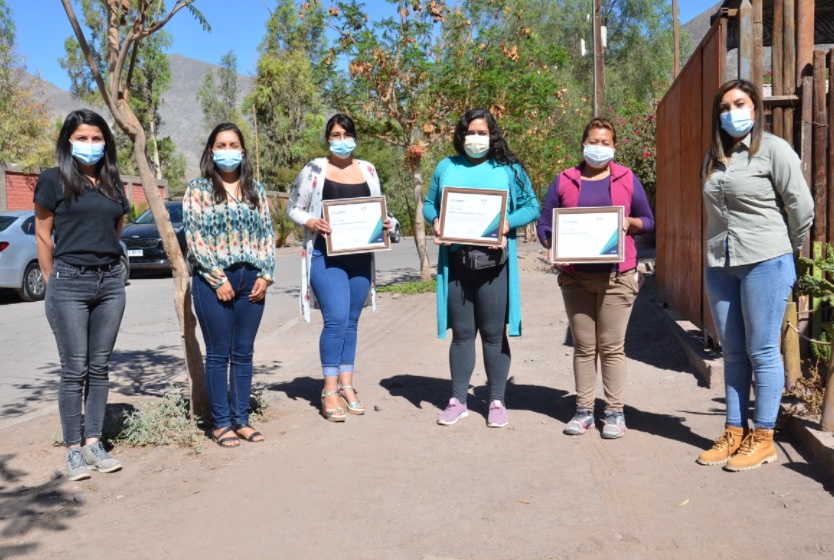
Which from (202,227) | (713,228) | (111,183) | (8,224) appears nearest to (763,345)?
(713,228)

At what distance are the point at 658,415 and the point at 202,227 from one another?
3408 millimetres

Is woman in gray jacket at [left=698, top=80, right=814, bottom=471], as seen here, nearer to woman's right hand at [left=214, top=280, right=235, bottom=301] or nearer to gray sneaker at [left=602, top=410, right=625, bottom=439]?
gray sneaker at [left=602, top=410, right=625, bottom=439]

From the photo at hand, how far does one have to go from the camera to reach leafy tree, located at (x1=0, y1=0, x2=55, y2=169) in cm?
3866

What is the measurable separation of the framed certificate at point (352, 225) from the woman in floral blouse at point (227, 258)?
1.69ft

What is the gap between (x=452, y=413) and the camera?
6074mm

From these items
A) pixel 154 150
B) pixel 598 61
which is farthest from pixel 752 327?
pixel 154 150

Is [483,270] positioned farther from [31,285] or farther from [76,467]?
[31,285]

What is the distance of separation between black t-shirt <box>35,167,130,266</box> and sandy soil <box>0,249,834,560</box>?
1304mm

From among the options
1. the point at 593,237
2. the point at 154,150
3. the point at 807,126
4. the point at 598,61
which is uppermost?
the point at 154,150

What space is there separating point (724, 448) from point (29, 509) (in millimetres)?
3861

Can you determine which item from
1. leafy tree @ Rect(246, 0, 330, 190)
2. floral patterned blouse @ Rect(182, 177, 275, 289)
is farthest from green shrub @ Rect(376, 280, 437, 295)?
leafy tree @ Rect(246, 0, 330, 190)

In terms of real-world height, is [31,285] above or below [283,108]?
below

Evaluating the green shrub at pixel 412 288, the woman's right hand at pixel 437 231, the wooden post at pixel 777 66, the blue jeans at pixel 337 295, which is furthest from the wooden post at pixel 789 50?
the green shrub at pixel 412 288

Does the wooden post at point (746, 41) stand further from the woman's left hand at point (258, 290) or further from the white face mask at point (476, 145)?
the woman's left hand at point (258, 290)
